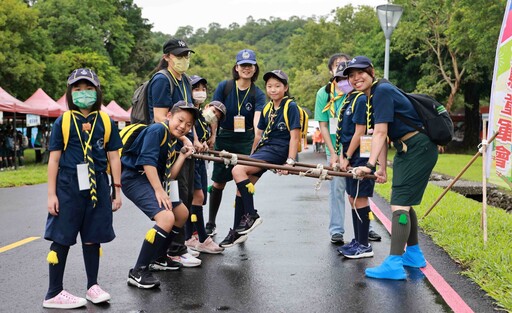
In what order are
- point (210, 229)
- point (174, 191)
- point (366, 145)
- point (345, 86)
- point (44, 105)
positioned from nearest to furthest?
point (174, 191) < point (366, 145) < point (345, 86) < point (210, 229) < point (44, 105)

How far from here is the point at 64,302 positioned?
465 cm

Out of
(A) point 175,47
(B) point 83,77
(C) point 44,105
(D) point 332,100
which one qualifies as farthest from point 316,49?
(B) point 83,77

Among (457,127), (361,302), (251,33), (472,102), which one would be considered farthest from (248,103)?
(251,33)

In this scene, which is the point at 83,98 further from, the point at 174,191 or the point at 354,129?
the point at 354,129

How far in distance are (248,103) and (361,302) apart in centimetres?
315

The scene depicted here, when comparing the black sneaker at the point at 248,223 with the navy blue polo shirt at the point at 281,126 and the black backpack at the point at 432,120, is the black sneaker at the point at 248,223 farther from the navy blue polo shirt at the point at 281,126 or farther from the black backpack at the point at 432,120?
the black backpack at the point at 432,120

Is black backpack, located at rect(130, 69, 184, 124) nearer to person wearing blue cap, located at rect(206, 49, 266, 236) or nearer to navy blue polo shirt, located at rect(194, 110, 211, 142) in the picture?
navy blue polo shirt, located at rect(194, 110, 211, 142)

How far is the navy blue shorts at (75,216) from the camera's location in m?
4.64

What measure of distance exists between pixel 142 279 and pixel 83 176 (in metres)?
1.12

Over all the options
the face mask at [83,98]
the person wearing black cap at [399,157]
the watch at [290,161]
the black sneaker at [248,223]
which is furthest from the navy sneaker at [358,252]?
the face mask at [83,98]

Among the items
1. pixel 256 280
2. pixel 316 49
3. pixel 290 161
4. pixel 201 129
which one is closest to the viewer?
pixel 256 280

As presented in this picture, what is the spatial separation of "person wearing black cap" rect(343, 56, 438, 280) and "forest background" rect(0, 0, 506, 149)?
59.0 ft

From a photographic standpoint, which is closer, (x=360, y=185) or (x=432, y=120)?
(x=432, y=120)

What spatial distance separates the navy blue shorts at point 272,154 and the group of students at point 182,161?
0.4 inches
